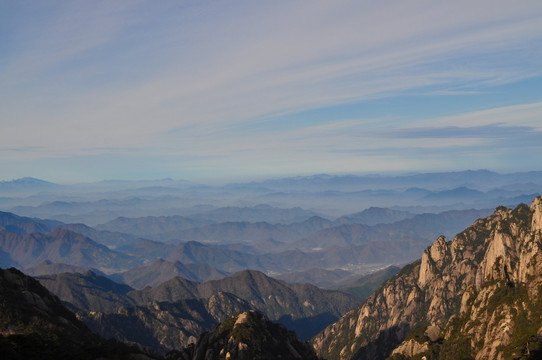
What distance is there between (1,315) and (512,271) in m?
194

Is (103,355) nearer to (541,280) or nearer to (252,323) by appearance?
(252,323)

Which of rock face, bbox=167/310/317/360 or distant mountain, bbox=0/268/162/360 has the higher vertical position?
distant mountain, bbox=0/268/162/360

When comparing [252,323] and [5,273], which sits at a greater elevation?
[5,273]

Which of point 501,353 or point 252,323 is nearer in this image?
point 501,353

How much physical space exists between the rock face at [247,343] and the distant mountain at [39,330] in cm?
2594

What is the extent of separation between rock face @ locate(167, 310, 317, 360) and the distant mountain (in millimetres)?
25943

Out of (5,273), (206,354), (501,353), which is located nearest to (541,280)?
(501,353)

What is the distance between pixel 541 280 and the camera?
148500 millimetres

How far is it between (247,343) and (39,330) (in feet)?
217

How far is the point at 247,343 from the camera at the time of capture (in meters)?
142

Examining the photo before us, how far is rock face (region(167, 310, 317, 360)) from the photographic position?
140 m

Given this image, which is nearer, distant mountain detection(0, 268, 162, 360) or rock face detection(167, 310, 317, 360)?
distant mountain detection(0, 268, 162, 360)

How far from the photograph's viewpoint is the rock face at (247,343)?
140125 millimetres

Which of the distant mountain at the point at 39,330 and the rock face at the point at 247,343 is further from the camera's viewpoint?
the rock face at the point at 247,343
